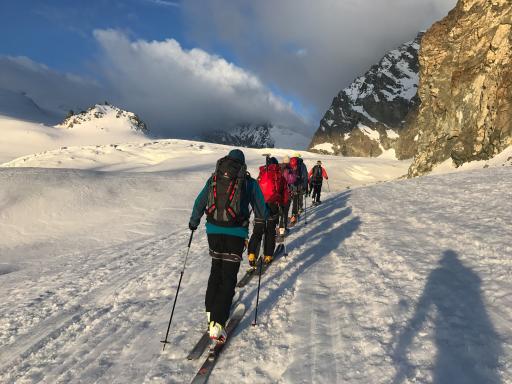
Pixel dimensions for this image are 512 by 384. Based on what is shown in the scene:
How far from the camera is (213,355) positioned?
4.87 metres

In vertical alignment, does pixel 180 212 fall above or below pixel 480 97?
below

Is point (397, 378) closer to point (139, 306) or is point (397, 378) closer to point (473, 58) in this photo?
point (139, 306)

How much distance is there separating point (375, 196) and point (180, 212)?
34.9 ft

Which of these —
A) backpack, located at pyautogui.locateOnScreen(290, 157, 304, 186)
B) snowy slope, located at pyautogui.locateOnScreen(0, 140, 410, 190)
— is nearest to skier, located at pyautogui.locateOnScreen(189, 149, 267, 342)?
backpack, located at pyautogui.locateOnScreen(290, 157, 304, 186)

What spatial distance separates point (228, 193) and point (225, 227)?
0.46m

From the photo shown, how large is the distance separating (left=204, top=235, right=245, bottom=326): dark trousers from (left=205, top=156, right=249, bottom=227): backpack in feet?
0.76

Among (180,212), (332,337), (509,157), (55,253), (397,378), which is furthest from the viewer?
(509,157)

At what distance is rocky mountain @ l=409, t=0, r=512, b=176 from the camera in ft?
139

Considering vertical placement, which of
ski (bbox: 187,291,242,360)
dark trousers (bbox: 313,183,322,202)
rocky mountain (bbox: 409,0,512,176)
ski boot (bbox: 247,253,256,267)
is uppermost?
rocky mountain (bbox: 409,0,512,176)

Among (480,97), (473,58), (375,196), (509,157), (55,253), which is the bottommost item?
(55,253)

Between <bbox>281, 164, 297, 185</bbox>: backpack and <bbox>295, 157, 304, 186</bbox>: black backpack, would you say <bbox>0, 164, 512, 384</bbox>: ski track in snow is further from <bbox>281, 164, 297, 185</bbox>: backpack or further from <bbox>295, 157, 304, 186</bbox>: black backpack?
<bbox>295, 157, 304, 186</bbox>: black backpack

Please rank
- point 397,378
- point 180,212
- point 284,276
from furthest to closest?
1. point 180,212
2. point 284,276
3. point 397,378

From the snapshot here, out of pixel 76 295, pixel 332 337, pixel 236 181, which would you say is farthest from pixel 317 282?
pixel 76 295

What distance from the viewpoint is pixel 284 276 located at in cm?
786
